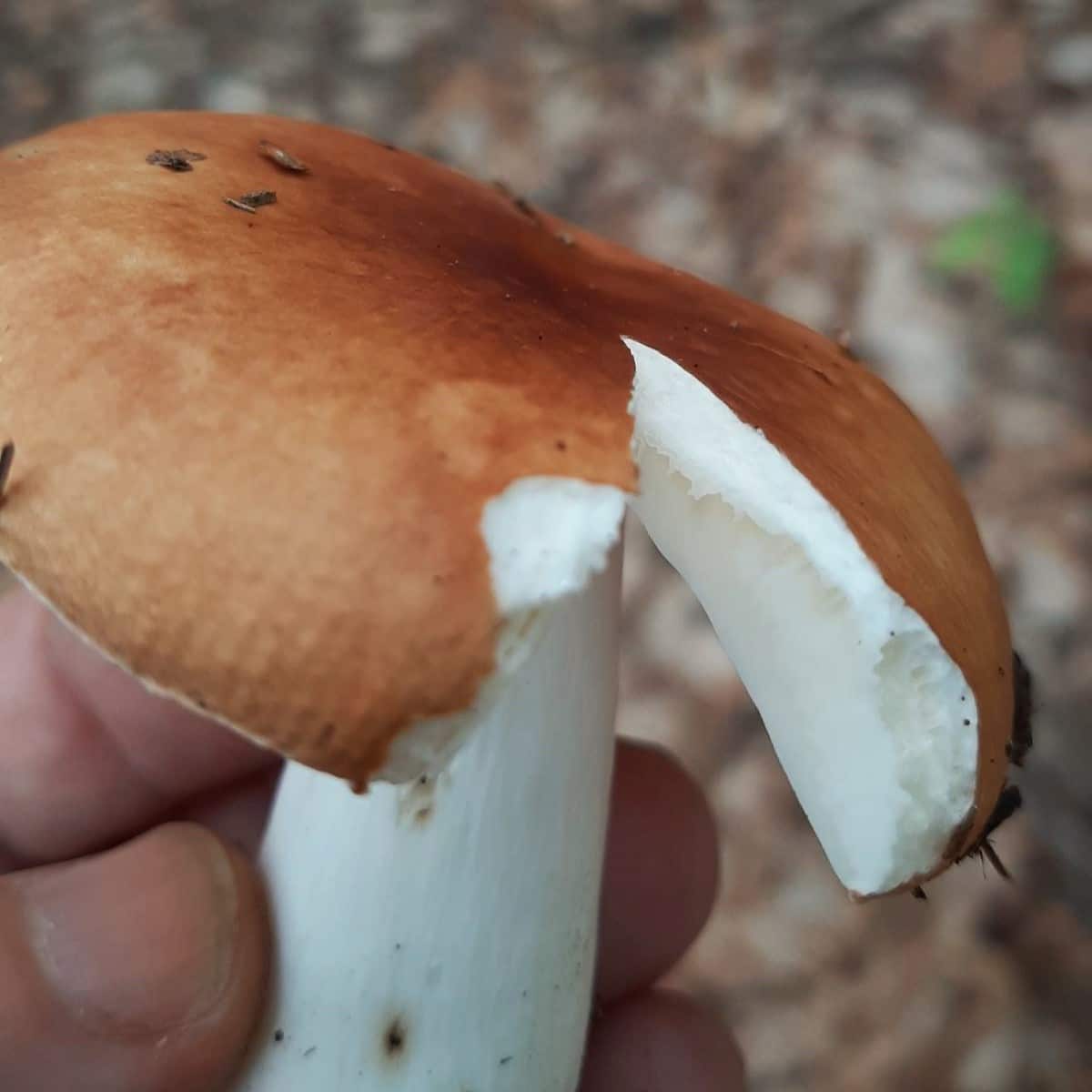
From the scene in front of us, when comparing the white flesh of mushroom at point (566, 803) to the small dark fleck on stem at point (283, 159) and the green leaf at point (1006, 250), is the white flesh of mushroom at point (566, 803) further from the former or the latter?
the green leaf at point (1006, 250)

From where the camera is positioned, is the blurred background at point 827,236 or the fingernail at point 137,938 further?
the blurred background at point 827,236

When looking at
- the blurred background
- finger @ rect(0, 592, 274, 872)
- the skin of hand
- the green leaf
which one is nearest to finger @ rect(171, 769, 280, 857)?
the skin of hand

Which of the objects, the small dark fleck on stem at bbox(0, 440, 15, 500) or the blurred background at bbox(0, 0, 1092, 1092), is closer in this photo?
the small dark fleck on stem at bbox(0, 440, 15, 500)

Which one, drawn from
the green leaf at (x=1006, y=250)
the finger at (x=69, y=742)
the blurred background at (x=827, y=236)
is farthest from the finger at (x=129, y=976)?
the green leaf at (x=1006, y=250)

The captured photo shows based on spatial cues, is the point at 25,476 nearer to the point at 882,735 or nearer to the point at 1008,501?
the point at 882,735

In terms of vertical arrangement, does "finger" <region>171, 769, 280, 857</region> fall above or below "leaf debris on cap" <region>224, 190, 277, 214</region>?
below

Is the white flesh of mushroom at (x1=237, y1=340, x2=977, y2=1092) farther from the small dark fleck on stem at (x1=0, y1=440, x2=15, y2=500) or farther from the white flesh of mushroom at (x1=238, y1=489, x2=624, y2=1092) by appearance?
the small dark fleck on stem at (x1=0, y1=440, x2=15, y2=500)

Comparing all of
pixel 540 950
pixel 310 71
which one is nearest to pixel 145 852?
pixel 540 950
